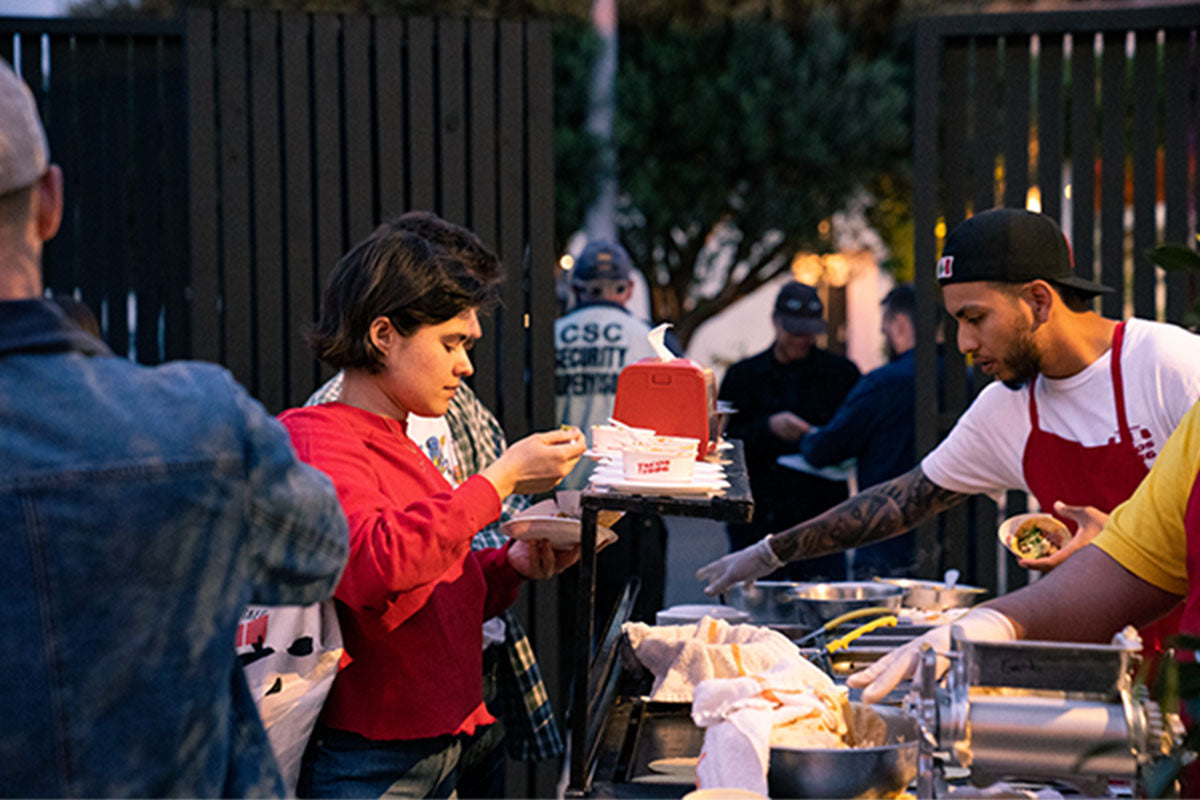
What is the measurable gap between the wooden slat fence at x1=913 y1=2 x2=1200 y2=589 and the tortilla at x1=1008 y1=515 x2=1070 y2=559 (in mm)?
1985

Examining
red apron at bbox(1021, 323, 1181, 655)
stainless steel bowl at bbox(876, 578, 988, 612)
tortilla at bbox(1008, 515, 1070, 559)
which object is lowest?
stainless steel bowl at bbox(876, 578, 988, 612)

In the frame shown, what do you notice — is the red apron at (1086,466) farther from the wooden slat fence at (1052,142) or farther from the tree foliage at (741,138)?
the tree foliage at (741,138)

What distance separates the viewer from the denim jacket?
125cm

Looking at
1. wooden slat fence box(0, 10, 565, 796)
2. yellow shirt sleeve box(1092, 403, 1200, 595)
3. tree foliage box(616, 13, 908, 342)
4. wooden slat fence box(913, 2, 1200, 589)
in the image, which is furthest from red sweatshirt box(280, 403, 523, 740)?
→ tree foliage box(616, 13, 908, 342)

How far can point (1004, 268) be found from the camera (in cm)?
291

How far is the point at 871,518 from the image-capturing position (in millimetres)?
3418

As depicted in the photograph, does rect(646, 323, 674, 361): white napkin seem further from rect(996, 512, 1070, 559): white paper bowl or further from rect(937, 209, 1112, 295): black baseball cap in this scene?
rect(996, 512, 1070, 559): white paper bowl

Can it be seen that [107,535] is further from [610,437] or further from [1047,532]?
[1047,532]

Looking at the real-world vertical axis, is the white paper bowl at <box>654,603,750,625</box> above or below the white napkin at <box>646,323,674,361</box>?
below

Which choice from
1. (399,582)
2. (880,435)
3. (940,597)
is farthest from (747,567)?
(880,435)

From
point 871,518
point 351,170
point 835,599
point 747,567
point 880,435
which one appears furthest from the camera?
point 880,435

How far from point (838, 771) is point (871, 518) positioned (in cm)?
162

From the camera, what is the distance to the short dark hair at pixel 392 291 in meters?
2.36

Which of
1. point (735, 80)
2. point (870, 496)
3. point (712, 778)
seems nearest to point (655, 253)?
point (735, 80)
